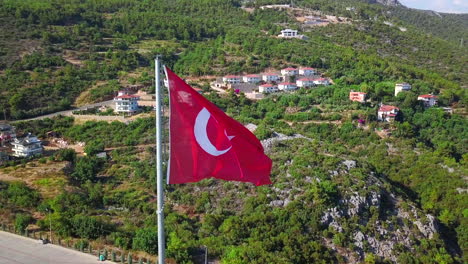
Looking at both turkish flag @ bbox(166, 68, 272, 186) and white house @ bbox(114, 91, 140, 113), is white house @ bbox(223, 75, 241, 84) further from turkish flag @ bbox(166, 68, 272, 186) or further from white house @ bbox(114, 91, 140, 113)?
turkish flag @ bbox(166, 68, 272, 186)

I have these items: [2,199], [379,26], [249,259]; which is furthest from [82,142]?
[379,26]

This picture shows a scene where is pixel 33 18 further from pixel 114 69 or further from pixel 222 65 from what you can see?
pixel 222 65

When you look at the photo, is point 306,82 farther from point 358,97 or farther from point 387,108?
point 387,108

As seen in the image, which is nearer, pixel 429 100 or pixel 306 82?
pixel 429 100

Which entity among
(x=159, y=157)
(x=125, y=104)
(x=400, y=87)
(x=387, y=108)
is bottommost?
(x=125, y=104)

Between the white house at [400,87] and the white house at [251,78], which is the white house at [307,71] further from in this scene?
the white house at [400,87]

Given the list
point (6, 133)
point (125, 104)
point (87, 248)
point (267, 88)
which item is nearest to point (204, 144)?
point (87, 248)

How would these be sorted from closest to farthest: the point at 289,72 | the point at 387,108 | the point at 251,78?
the point at 387,108
the point at 251,78
the point at 289,72

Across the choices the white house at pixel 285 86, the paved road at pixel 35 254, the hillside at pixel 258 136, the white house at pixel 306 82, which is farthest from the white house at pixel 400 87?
the paved road at pixel 35 254
